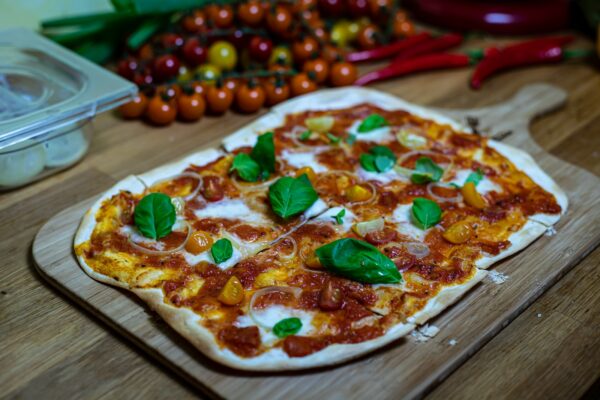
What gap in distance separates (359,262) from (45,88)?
2339 millimetres

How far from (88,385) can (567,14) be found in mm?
5133

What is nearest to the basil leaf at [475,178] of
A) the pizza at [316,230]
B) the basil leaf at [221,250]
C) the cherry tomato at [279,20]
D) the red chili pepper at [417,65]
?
the pizza at [316,230]

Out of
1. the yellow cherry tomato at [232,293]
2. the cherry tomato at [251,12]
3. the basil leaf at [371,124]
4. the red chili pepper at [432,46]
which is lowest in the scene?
the yellow cherry tomato at [232,293]

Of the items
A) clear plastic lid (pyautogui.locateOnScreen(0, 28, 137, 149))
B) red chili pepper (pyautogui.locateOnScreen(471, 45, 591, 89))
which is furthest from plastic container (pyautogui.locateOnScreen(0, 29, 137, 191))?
red chili pepper (pyautogui.locateOnScreen(471, 45, 591, 89))

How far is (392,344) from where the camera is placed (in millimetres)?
2971

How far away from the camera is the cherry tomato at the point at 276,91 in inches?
195

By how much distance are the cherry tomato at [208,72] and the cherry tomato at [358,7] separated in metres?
1.34

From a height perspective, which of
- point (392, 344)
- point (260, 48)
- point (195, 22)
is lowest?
point (392, 344)

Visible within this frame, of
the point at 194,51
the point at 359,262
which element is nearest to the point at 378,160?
the point at 359,262

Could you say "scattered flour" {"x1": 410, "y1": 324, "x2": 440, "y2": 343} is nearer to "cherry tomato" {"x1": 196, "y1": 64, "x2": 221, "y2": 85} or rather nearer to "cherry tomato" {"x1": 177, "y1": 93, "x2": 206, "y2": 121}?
"cherry tomato" {"x1": 177, "y1": 93, "x2": 206, "y2": 121}

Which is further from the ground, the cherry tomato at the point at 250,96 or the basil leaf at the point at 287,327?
the cherry tomato at the point at 250,96

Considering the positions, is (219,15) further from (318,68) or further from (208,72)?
(318,68)

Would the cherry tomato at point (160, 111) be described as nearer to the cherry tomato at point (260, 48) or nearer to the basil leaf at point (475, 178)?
the cherry tomato at point (260, 48)

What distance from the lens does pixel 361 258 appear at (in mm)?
3188
